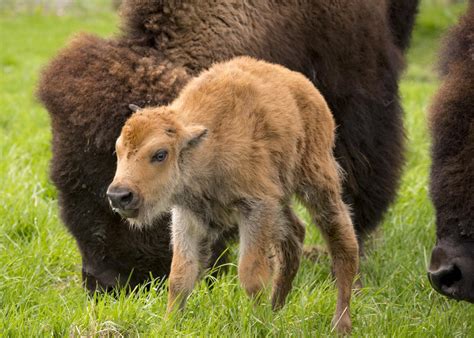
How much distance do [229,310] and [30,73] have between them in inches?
357

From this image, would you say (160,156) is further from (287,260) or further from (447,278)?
(447,278)

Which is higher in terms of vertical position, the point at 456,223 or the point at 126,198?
the point at 126,198

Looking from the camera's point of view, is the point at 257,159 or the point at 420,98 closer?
the point at 257,159

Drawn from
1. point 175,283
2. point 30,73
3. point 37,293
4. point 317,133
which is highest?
point 317,133

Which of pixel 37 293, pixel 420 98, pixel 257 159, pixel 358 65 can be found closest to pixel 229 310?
pixel 257 159

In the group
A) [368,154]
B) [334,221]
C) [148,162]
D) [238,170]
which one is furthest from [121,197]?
[368,154]

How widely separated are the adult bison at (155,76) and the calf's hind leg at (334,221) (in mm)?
634

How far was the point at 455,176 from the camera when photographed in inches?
163

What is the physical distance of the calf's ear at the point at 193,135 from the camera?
3885 millimetres

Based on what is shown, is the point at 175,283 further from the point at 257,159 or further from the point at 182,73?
the point at 182,73

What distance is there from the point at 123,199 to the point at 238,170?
60cm

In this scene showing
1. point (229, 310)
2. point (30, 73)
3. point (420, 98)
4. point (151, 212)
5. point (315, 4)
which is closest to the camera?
point (151, 212)

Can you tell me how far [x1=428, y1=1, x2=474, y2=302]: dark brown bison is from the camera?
13.2 feet

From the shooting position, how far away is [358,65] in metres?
5.68
